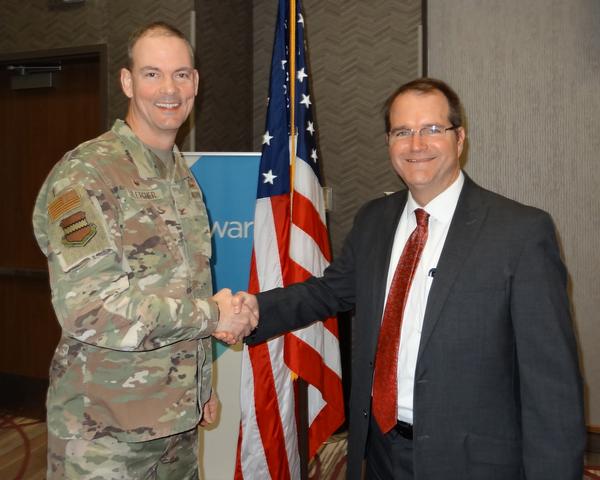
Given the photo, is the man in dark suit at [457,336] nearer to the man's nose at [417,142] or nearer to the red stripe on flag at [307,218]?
the man's nose at [417,142]

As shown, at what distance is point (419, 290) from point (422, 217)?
0.70ft

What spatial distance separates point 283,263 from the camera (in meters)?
2.42

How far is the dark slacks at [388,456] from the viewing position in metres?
1.45

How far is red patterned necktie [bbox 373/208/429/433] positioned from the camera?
1.48 metres

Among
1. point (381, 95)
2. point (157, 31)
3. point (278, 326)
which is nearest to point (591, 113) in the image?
point (381, 95)

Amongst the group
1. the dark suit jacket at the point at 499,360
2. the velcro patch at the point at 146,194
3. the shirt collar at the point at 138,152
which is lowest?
the dark suit jacket at the point at 499,360

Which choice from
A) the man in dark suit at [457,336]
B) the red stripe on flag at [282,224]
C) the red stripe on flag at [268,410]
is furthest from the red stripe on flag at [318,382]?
the man in dark suit at [457,336]

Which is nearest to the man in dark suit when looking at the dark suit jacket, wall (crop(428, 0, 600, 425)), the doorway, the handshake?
the dark suit jacket

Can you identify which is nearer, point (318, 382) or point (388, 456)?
point (388, 456)

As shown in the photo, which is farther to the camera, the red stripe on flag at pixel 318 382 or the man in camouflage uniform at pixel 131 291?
the red stripe on flag at pixel 318 382

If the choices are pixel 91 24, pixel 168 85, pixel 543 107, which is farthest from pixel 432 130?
pixel 91 24

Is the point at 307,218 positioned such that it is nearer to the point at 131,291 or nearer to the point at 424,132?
the point at 424,132

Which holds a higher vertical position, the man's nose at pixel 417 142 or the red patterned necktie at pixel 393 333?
the man's nose at pixel 417 142

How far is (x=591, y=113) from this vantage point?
315 cm
